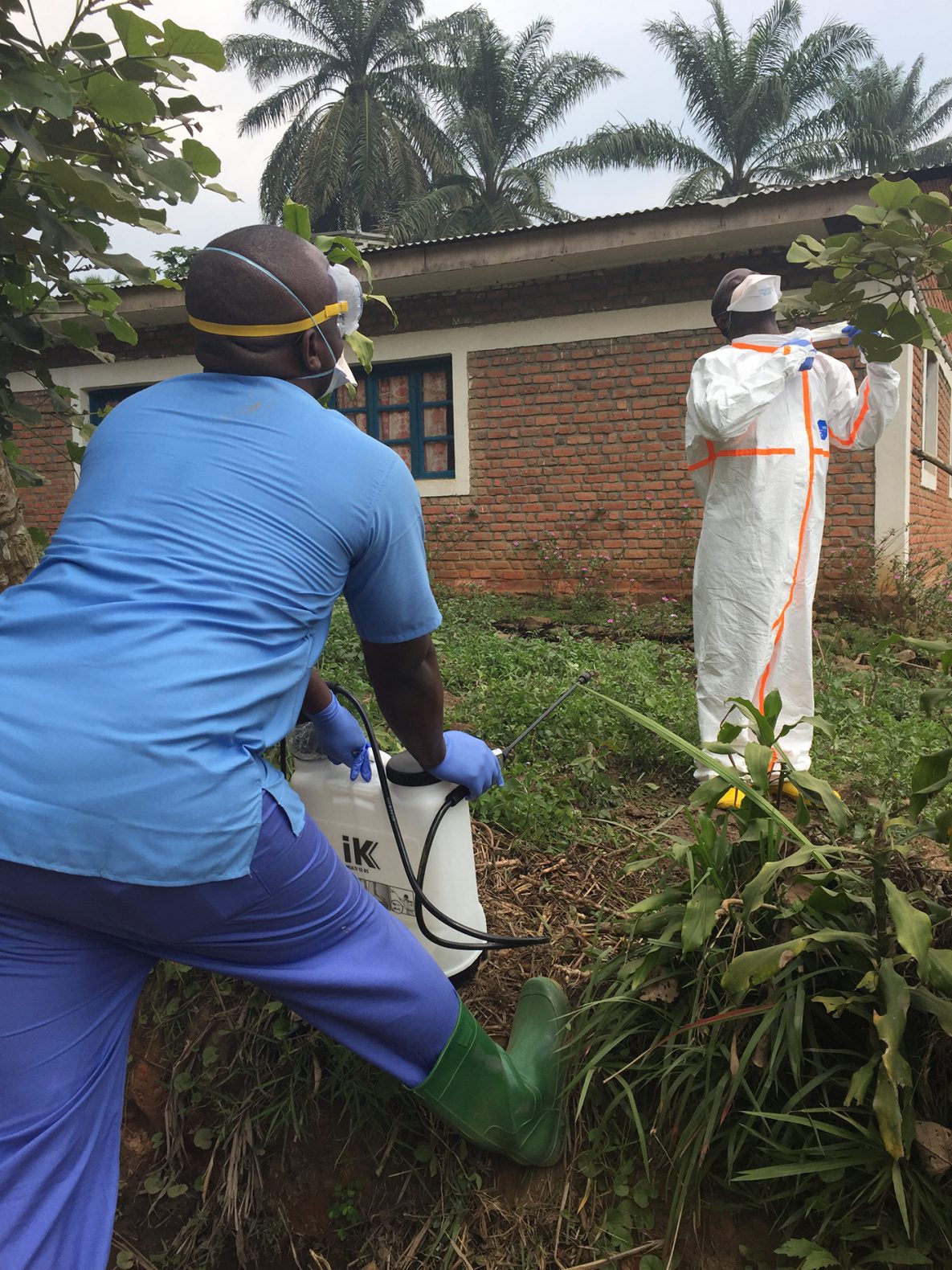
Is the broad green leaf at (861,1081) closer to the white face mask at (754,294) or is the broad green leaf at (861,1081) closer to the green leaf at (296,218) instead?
the green leaf at (296,218)

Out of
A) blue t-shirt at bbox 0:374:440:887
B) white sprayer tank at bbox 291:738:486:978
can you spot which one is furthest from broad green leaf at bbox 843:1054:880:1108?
blue t-shirt at bbox 0:374:440:887

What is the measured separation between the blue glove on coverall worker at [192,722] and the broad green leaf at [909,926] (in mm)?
815

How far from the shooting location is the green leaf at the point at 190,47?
1837 mm

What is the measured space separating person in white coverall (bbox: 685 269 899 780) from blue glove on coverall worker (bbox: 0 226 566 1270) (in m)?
1.88

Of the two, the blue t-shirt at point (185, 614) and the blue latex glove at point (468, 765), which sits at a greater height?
the blue t-shirt at point (185, 614)

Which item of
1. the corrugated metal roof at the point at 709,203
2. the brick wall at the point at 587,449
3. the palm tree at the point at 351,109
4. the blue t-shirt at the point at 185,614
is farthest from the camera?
the palm tree at the point at 351,109

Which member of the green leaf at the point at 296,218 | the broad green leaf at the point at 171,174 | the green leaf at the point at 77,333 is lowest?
the green leaf at the point at 77,333

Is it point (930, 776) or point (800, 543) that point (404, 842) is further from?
point (800, 543)

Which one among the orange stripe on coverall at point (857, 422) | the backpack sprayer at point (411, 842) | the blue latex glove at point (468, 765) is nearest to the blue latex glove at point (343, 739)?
the backpack sprayer at point (411, 842)

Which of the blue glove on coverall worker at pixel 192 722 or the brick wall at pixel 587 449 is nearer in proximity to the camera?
the blue glove on coverall worker at pixel 192 722

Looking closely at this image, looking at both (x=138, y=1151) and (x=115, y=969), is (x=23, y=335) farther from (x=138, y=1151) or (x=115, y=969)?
(x=138, y=1151)

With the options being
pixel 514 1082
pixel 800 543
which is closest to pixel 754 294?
pixel 800 543

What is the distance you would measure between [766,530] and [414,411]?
5.99 m

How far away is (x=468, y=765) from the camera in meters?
1.79
